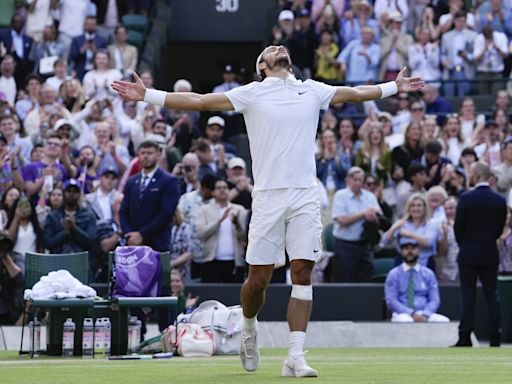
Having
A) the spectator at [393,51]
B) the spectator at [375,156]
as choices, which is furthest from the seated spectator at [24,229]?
the spectator at [393,51]

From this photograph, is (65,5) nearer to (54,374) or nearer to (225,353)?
(225,353)

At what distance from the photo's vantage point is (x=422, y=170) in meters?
20.8

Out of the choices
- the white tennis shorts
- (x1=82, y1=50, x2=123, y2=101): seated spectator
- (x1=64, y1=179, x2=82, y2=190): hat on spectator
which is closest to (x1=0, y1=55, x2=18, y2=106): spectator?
(x1=82, y1=50, x2=123, y2=101): seated spectator

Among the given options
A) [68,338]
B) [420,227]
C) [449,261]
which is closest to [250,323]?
[68,338]

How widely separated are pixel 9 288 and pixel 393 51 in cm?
941

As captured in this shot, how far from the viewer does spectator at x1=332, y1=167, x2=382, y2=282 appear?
19.9 meters

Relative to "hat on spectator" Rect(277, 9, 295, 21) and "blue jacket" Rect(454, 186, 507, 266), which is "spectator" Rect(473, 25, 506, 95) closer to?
"hat on spectator" Rect(277, 9, 295, 21)

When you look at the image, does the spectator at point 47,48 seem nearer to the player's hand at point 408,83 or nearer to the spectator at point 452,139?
the spectator at point 452,139

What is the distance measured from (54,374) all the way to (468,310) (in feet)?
22.3

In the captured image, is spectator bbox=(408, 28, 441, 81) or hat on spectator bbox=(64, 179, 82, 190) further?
spectator bbox=(408, 28, 441, 81)

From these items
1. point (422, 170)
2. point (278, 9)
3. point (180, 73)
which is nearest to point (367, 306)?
point (422, 170)

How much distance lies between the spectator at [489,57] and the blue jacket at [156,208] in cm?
1021

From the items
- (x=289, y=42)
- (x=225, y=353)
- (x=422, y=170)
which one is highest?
(x=289, y=42)

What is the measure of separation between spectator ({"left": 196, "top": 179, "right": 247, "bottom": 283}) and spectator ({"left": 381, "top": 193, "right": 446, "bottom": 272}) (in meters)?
1.95
